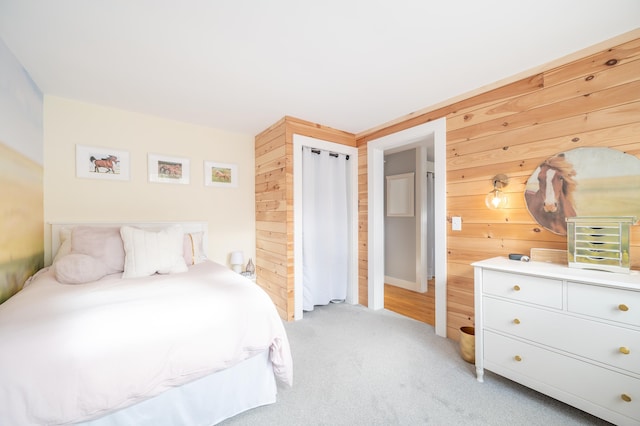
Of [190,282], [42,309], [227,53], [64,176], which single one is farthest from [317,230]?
[64,176]

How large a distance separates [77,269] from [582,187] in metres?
3.56

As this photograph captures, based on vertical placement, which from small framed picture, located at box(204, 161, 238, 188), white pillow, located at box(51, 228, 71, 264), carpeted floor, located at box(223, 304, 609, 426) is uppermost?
small framed picture, located at box(204, 161, 238, 188)

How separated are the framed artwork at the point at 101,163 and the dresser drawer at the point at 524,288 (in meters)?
3.57

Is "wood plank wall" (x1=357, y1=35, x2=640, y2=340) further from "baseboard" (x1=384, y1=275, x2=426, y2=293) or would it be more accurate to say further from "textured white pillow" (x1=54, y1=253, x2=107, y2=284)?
"textured white pillow" (x1=54, y1=253, x2=107, y2=284)

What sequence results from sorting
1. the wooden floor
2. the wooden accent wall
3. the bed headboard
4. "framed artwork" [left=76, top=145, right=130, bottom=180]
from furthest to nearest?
the wooden floor
the wooden accent wall
"framed artwork" [left=76, top=145, right=130, bottom=180]
the bed headboard

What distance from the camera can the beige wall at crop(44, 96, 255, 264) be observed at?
2.50 metres

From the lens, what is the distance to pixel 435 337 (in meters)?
2.51

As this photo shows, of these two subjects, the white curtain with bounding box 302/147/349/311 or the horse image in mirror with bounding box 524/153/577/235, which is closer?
the horse image in mirror with bounding box 524/153/577/235

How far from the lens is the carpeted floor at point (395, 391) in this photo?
151 centimetres

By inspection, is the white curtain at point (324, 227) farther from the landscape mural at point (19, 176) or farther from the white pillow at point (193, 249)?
the landscape mural at point (19, 176)

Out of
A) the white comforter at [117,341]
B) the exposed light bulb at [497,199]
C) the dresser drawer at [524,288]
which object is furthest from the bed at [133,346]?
the exposed light bulb at [497,199]

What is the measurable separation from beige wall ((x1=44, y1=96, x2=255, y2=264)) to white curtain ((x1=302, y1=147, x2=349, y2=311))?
0.91 m

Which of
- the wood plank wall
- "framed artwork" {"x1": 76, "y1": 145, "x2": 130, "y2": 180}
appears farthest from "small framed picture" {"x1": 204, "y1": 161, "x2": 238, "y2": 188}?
the wood plank wall

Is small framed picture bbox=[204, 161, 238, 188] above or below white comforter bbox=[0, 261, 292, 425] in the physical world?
above
